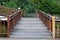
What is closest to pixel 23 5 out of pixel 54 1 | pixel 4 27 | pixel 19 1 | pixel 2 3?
pixel 19 1

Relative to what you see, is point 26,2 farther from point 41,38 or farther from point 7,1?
point 41,38

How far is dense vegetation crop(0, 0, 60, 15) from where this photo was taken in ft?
97.0

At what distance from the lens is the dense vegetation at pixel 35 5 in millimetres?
29562

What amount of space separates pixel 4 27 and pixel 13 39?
4.87ft

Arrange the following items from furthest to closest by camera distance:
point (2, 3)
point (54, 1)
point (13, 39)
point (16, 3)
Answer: point (2, 3)
point (16, 3)
point (54, 1)
point (13, 39)

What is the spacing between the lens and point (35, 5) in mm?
38656

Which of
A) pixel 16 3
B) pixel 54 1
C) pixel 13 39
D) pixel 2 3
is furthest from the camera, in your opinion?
pixel 2 3

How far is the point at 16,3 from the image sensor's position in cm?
3588

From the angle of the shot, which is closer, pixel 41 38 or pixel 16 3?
pixel 41 38

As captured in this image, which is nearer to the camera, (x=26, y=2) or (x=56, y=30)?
(x=56, y=30)

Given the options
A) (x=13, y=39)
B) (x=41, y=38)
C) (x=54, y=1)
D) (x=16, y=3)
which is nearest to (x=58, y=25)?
(x=41, y=38)

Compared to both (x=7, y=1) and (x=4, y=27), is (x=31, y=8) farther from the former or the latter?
(x=4, y=27)

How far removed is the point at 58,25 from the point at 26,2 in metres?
25.1

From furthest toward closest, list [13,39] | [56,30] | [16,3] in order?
[16,3], [56,30], [13,39]
